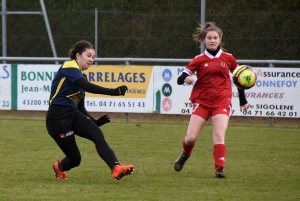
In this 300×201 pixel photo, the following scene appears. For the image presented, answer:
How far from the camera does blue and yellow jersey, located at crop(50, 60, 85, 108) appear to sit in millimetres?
7598

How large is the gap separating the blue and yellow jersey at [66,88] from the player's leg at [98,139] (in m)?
0.19

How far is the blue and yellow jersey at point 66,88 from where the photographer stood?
24.9ft

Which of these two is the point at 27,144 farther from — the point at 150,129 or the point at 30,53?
the point at 30,53

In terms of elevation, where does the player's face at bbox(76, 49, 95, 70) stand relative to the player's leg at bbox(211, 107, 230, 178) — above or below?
above

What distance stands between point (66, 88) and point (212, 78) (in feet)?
5.63

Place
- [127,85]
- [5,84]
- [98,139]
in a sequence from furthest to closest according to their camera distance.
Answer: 1. [5,84]
2. [127,85]
3. [98,139]

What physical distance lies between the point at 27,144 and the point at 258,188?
5.17 metres

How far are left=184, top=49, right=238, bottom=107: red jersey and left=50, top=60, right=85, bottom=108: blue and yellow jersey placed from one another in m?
1.35

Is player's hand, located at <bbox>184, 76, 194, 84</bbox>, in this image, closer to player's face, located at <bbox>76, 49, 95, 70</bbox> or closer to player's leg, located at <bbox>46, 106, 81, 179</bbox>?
player's face, located at <bbox>76, 49, 95, 70</bbox>

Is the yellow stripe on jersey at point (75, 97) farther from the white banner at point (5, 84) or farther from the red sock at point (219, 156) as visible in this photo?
the white banner at point (5, 84)

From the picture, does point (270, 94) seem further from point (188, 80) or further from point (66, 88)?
point (66, 88)

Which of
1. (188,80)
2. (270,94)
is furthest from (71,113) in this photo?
(270,94)

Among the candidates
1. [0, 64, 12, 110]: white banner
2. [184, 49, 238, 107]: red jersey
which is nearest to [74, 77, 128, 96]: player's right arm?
[184, 49, 238, 107]: red jersey

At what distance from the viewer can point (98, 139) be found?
7566 mm
